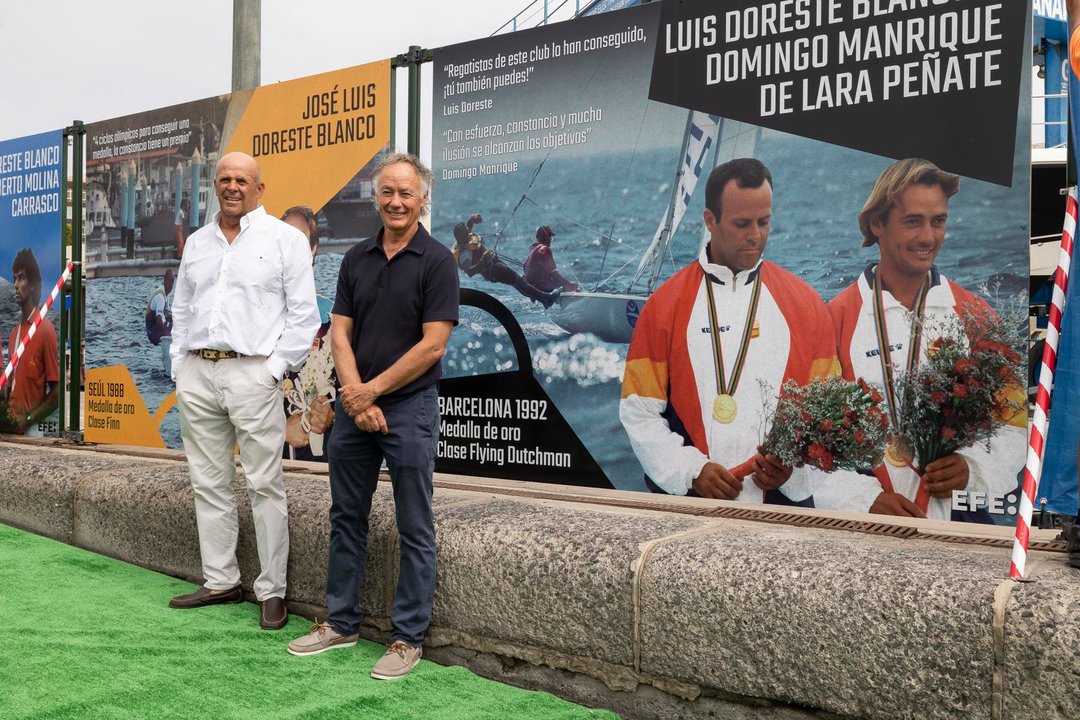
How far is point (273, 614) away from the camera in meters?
3.96

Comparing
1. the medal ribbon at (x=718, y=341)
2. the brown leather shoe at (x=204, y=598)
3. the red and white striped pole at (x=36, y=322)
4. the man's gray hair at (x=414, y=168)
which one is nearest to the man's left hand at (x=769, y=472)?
the medal ribbon at (x=718, y=341)

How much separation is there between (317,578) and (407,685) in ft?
2.75

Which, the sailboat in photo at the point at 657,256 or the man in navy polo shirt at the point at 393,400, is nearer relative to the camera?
the man in navy polo shirt at the point at 393,400

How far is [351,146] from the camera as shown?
16.6 feet

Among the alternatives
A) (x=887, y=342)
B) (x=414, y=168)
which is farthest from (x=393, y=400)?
(x=887, y=342)

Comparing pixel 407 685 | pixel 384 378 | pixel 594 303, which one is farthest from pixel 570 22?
pixel 407 685

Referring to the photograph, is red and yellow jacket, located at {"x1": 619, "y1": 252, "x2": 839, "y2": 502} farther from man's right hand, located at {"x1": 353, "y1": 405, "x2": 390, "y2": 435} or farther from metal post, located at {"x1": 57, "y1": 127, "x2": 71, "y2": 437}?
metal post, located at {"x1": 57, "y1": 127, "x2": 71, "y2": 437}

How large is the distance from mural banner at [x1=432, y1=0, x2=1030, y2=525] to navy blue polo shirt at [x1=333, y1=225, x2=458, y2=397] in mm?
944

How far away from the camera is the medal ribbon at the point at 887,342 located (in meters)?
3.58

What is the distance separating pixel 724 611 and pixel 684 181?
1833 millimetres

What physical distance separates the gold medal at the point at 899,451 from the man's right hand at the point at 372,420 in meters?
1.75

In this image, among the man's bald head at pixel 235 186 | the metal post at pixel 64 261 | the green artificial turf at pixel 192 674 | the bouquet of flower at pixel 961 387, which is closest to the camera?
the green artificial turf at pixel 192 674

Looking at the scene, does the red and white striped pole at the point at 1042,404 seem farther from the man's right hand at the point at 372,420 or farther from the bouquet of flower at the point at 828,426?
the man's right hand at the point at 372,420

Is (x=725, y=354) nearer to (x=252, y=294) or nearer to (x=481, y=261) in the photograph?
(x=481, y=261)
